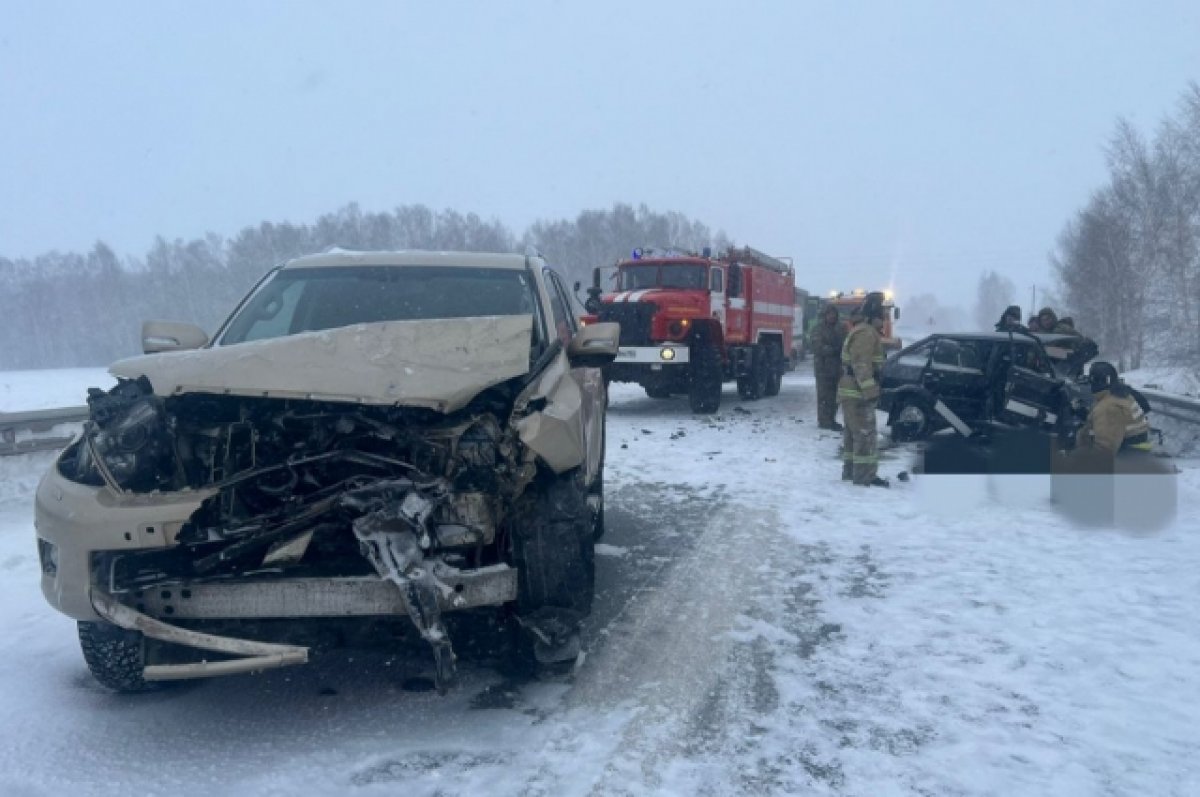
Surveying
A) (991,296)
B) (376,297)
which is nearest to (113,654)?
(376,297)

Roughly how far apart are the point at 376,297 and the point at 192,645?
2508 millimetres

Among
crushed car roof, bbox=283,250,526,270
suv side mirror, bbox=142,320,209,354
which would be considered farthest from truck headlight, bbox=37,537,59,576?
crushed car roof, bbox=283,250,526,270

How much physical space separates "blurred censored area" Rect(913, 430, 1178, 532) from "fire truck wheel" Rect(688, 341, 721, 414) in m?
5.46

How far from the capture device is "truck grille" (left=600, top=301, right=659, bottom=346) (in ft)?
47.4

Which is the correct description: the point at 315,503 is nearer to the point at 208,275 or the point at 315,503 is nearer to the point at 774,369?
the point at 774,369

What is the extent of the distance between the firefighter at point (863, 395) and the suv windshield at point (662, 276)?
6.36 metres

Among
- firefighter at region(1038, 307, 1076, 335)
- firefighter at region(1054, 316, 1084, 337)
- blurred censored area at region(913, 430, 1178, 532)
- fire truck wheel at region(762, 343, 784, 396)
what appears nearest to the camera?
blurred censored area at region(913, 430, 1178, 532)

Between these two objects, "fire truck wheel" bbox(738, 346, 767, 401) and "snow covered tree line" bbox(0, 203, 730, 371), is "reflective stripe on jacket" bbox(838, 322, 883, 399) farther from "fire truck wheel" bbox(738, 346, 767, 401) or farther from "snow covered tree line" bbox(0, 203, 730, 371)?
"snow covered tree line" bbox(0, 203, 730, 371)

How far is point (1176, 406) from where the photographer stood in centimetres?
1265

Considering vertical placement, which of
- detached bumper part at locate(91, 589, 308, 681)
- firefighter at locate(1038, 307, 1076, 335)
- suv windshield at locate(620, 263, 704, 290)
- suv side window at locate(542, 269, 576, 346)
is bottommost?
detached bumper part at locate(91, 589, 308, 681)

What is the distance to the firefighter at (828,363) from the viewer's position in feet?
42.0

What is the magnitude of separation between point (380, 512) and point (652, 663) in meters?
1.69

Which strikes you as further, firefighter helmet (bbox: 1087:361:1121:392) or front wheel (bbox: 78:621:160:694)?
firefighter helmet (bbox: 1087:361:1121:392)

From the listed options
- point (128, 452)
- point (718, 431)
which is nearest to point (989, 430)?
point (718, 431)
